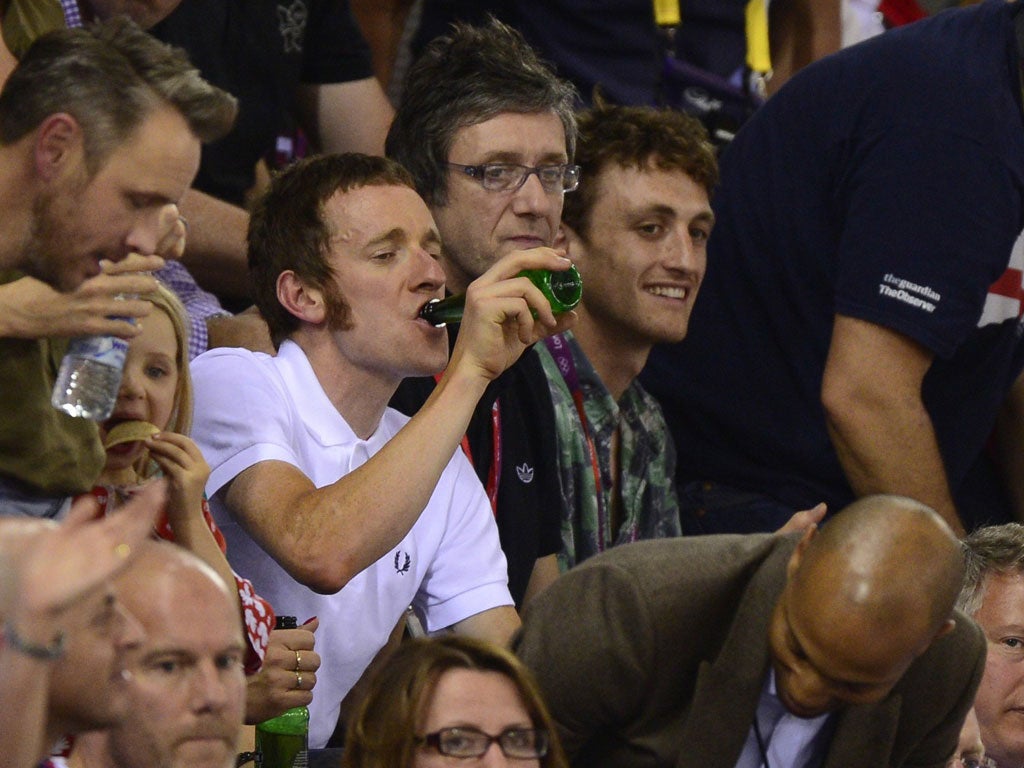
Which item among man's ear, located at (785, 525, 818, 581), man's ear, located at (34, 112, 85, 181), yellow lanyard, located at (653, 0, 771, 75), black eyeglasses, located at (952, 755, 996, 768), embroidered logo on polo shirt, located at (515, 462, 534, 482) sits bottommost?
black eyeglasses, located at (952, 755, 996, 768)

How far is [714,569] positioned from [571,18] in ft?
7.87

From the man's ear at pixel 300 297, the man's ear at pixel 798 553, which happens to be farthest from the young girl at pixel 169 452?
the man's ear at pixel 798 553

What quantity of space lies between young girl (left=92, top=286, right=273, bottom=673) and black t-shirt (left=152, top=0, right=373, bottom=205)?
3.55 ft

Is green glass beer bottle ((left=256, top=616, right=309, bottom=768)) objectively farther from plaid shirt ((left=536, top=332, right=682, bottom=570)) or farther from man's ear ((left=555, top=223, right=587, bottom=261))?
man's ear ((left=555, top=223, right=587, bottom=261))

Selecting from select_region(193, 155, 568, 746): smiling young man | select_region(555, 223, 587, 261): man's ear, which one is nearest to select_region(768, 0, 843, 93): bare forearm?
select_region(555, 223, 587, 261): man's ear

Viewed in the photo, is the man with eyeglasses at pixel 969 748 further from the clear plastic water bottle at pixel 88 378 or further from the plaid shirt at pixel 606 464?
the clear plastic water bottle at pixel 88 378

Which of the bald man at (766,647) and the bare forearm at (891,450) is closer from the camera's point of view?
the bald man at (766,647)

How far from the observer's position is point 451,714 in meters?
2.80

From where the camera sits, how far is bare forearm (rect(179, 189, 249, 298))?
4.23 m

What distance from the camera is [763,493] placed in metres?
4.82

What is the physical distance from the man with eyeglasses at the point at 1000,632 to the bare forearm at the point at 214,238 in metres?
1.79

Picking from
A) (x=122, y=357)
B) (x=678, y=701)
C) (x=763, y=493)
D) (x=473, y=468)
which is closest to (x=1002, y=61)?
(x=763, y=493)

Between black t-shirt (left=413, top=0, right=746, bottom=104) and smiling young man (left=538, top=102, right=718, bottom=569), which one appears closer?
smiling young man (left=538, top=102, right=718, bottom=569)

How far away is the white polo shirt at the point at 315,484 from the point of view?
3467mm
